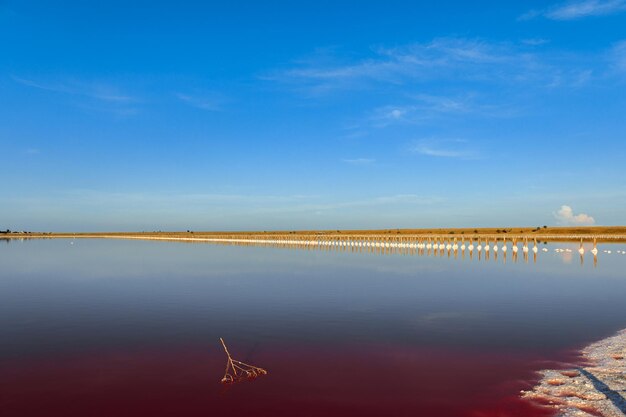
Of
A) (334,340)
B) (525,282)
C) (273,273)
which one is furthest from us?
(273,273)

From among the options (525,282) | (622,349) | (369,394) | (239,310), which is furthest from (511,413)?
(525,282)

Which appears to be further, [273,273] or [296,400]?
[273,273]

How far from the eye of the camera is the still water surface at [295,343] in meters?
11.7

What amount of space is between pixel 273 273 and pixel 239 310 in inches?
690

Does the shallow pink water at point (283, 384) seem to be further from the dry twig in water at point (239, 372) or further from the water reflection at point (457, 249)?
the water reflection at point (457, 249)

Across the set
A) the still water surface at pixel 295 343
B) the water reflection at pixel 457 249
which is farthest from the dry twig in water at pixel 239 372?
the water reflection at pixel 457 249

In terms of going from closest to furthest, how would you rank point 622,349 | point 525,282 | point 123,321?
point 622,349 → point 123,321 → point 525,282

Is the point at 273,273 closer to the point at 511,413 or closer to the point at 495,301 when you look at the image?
the point at 495,301

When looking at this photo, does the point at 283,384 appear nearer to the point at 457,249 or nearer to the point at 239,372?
the point at 239,372

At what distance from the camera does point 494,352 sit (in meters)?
15.6

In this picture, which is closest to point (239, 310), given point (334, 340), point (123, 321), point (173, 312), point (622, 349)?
point (173, 312)

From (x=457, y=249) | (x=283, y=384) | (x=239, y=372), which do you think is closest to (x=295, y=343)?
(x=239, y=372)

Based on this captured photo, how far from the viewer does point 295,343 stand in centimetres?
1691

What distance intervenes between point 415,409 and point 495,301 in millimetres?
16814
